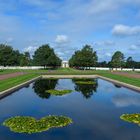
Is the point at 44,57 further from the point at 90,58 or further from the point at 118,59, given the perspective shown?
the point at 118,59

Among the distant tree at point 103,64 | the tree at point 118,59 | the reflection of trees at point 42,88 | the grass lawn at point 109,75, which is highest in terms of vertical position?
the tree at point 118,59

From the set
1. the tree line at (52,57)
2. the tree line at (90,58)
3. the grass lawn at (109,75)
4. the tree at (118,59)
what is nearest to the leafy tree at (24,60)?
the tree line at (52,57)

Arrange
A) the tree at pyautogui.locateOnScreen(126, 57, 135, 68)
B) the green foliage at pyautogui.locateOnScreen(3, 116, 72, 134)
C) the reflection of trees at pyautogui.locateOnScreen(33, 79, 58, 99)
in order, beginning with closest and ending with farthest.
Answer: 1. the green foliage at pyautogui.locateOnScreen(3, 116, 72, 134)
2. the reflection of trees at pyautogui.locateOnScreen(33, 79, 58, 99)
3. the tree at pyautogui.locateOnScreen(126, 57, 135, 68)

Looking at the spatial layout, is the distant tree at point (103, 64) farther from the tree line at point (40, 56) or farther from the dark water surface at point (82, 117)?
the dark water surface at point (82, 117)

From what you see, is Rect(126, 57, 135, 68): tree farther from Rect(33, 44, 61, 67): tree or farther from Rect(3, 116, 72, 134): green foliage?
Rect(3, 116, 72, 134): green foliage

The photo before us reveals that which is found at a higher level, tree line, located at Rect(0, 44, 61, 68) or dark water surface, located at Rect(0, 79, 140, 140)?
tree line, located at Rect(0, 44, 61, 68)

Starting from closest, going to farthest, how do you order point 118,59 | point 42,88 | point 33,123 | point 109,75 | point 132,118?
point 33,123
point 132,118
point 42,88
point 109,75
point 118,59

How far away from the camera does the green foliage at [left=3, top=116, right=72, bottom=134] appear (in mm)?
13477

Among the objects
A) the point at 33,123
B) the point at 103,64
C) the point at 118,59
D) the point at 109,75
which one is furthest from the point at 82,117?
the point at 103,64

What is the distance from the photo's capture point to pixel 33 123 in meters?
14.6

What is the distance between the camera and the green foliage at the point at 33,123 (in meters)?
13.5

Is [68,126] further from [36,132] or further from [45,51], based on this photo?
[45,51]

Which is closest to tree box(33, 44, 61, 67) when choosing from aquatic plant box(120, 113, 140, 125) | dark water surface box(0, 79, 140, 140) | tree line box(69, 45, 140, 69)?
tree line box(69, 45, 140, 69)

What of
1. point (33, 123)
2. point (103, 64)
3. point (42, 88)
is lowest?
point (42, 88)
